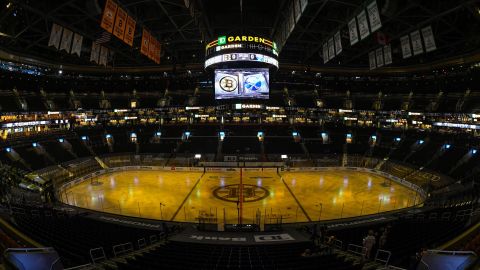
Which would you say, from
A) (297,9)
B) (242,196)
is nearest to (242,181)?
(242,196)

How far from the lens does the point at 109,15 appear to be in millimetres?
23906

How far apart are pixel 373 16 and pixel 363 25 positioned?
A: 4.94 feet

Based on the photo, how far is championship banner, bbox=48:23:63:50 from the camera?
84.5 ft

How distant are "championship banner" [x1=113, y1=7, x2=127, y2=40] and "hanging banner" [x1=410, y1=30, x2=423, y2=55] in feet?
87.5

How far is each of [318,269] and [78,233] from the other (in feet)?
40.6

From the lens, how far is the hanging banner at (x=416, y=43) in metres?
28.0

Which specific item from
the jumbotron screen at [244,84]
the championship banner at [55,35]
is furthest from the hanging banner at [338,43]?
the championship banner at [55,35]

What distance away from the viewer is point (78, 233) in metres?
15.5

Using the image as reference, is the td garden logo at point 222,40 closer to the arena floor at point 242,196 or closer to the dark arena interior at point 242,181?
the dark arena interior at point 242,181

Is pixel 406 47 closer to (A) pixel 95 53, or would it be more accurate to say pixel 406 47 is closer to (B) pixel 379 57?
(B) pixel 379 57

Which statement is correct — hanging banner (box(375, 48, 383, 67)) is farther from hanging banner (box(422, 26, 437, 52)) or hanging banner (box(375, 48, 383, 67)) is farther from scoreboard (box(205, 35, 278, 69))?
scoreboard (box(205, 35, 278, 69))

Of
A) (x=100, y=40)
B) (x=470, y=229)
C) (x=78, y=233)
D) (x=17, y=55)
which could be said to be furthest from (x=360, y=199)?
(x=17, y=55)

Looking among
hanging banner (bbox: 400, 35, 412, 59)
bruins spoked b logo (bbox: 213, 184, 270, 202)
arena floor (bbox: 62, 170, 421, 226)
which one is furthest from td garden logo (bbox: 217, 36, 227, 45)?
hanging banner (bbox: 400, 35, 412, 59)

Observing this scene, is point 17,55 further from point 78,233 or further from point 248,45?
point 78,233
